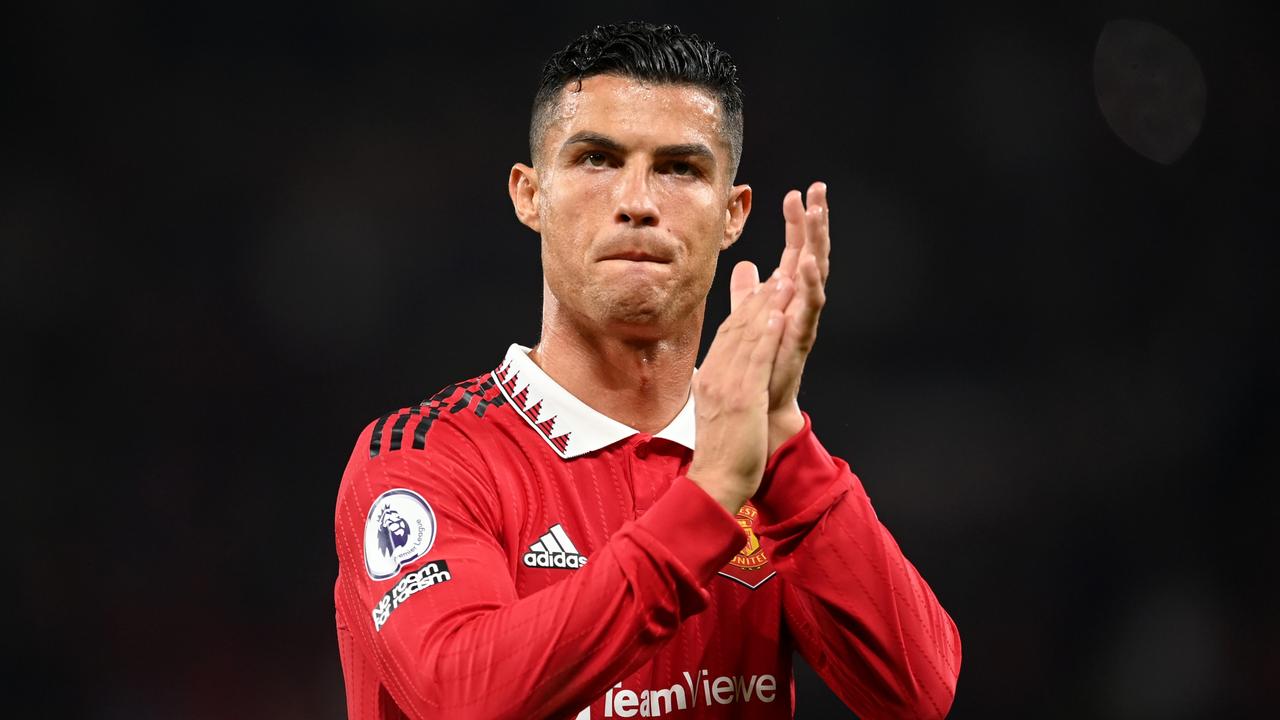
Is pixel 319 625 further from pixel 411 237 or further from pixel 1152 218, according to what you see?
pixel 1152 218

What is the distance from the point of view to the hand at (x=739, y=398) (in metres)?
1.50

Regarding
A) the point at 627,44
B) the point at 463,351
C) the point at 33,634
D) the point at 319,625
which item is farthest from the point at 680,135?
the point at 33,634

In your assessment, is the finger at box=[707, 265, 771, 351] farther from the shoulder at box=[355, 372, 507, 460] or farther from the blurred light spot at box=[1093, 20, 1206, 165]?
the blurred light spot at box=[1093, 20, 1206, 165]

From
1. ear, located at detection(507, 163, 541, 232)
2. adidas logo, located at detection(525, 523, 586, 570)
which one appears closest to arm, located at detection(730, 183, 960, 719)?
adidas logo, located at detection(525, 523, 586, 570)

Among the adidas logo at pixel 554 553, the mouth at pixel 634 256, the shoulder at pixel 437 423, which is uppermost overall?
the mouth at pixel 634 256

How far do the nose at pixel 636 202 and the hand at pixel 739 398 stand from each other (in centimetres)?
27

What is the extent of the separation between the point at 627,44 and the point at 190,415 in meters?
2.00

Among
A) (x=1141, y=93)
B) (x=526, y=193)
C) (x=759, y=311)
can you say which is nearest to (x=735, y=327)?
(x=759, y=311)

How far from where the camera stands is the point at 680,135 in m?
1.88

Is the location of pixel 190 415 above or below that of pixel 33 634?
above

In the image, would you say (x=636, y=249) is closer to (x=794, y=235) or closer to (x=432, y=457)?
(x=794, y=235)

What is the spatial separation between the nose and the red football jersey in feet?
0.96

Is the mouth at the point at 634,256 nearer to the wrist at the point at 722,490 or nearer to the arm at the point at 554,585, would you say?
the arm at the point at 554,585

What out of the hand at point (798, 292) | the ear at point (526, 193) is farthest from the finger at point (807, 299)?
the ear at point (526, 193)
